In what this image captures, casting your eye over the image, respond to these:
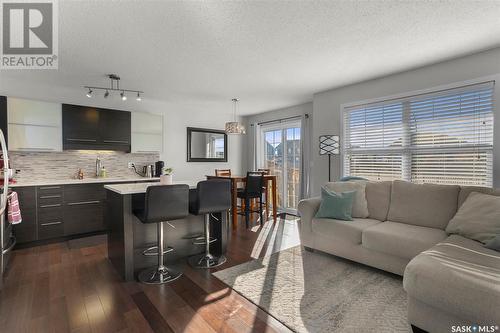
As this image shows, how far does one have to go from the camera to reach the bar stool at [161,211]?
2.31 metres

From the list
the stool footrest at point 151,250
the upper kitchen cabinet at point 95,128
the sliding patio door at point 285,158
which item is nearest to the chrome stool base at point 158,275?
the stool footrest at point 151,250

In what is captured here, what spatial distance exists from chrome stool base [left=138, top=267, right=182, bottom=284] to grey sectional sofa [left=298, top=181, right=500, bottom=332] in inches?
66.7

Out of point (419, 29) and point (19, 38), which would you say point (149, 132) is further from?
point (419, 29)

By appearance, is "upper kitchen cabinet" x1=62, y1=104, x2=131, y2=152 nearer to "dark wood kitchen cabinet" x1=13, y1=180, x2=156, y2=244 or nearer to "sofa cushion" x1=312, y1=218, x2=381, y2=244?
"dark wood kitchen cabinet" x1=13, y1=180, x2=156, y2=244

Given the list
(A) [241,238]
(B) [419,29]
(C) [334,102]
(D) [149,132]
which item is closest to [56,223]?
(D) [149,132]

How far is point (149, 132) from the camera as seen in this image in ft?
16.0

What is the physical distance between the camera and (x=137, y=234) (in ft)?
8.70

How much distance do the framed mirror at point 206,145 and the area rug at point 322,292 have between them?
343cm

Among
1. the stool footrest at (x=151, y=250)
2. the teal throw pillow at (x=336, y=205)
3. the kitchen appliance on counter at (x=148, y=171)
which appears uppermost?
the kitchen appliance on counter at (x=148, y=171)

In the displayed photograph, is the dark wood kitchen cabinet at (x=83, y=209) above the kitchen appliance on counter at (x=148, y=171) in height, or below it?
below

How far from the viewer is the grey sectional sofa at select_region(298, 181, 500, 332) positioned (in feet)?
4.95

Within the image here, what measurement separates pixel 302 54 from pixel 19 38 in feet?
9.67

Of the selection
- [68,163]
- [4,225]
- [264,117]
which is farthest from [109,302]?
[264,117]

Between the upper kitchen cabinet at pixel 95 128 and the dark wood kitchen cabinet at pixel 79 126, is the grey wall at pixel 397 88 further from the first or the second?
the dark wood kitchen cabinet at pixel 79 126
